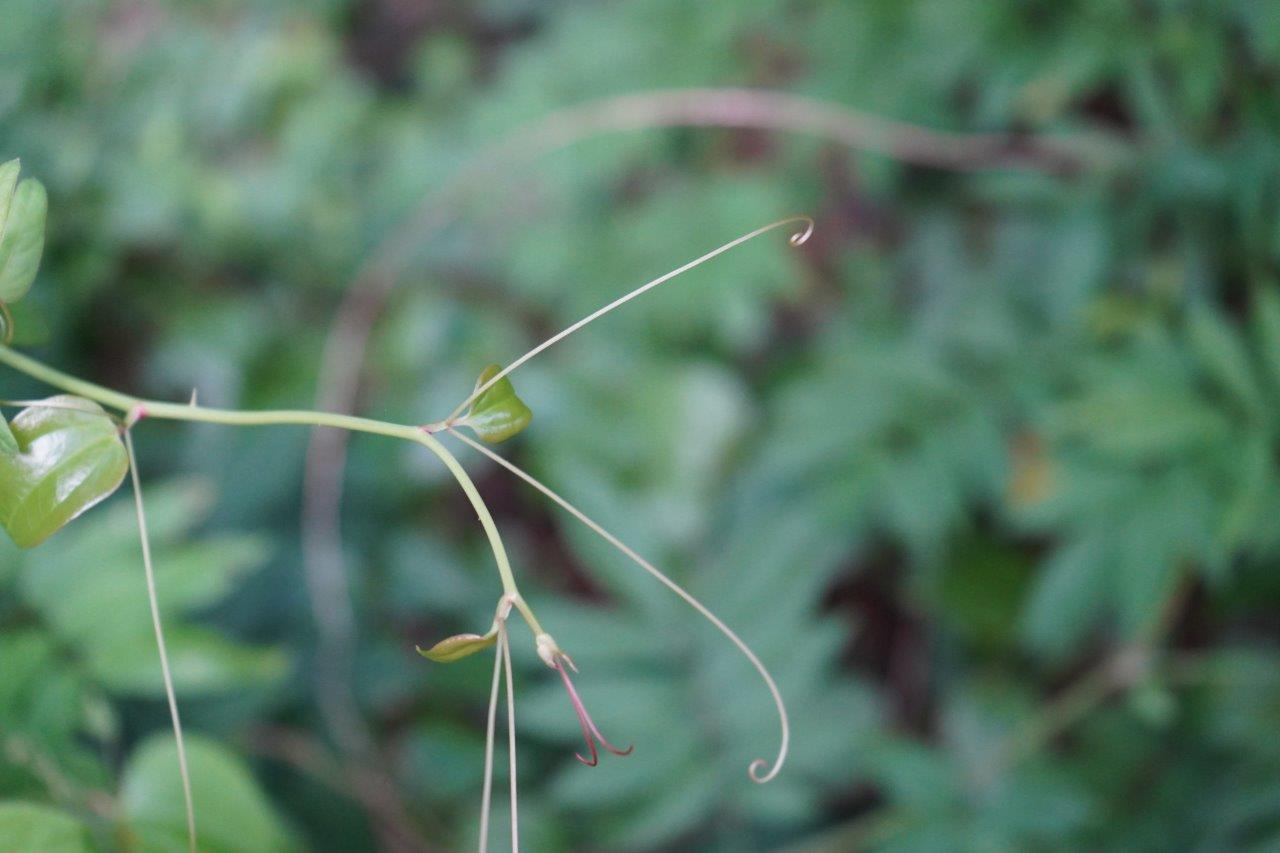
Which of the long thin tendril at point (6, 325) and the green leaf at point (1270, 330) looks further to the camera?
the green leaf at point (1270, 330)

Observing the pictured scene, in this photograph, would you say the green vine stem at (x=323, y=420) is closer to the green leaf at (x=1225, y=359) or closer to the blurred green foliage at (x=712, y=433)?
the blurred green foliage at (x=712, y=433)

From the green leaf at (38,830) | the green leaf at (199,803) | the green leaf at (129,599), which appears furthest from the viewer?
the green leaf at (129,599)

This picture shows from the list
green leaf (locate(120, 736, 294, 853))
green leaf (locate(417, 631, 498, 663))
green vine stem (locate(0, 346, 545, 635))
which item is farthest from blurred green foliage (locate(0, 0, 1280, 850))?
green leaf (locate(417, 631, 498, 663))

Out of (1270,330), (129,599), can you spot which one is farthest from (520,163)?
(1270,330)

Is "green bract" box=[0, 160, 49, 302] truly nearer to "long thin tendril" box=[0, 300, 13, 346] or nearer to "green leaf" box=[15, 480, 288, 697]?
"long thin tendril" box=[0, 300, 13, 346]

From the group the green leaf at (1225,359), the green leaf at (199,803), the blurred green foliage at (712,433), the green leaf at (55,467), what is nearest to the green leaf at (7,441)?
the green leaf at (55,467)

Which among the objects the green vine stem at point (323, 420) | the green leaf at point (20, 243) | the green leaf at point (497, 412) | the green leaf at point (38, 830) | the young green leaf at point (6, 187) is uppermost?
the young green leaf at point (6, 187)

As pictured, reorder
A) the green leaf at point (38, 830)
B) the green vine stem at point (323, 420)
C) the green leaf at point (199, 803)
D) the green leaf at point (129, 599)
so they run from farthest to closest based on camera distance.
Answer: the green leaf at point (129, 599), the green leaf at point (199, 803), the green leaf at point (38, 830), the green vine stem at point (323, 420)
